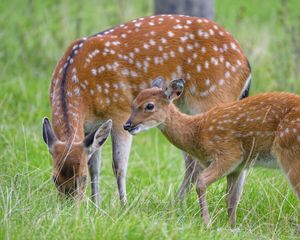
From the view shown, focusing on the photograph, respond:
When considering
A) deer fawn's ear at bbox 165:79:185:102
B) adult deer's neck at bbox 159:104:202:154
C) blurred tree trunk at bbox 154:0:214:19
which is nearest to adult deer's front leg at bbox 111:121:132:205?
adult deer's neck at bbox 159:104:202:154

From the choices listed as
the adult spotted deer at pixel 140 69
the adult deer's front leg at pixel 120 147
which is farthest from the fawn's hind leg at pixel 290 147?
the adult deer's front leg at pixel 120 147

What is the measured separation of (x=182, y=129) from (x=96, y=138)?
0.71 metres

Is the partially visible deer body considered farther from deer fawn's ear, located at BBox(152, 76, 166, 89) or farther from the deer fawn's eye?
deer fawn's ear, located at BBox(152, 76, 166, 89)

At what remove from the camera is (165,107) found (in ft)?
25.7

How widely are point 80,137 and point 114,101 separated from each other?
69 centimetres

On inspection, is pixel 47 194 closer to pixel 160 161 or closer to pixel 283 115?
pixel 283 115

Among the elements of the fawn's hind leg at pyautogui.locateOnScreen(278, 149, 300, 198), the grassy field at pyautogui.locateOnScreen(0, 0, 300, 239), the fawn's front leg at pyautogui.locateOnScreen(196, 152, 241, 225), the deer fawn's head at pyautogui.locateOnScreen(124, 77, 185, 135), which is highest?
the deer fawn's head at pyautogui.locateOnScreen(124, 77, 185, 135)

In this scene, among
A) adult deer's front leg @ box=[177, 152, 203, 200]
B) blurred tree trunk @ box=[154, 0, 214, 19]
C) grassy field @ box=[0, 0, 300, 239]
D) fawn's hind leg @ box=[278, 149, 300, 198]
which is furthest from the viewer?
blurred tree trunk @ box=[154, 0, 214, 19]

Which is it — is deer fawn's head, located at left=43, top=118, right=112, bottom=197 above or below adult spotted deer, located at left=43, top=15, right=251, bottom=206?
below

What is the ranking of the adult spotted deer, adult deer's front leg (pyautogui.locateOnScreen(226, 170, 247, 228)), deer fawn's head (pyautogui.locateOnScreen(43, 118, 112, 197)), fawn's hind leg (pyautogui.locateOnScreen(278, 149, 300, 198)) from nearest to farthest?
fawn's hind leg (pyautogui.locateOnScreen(278, 149, 300, 198)), deer fawn's head (pyautogui.locateOnScreen(43, 118, 112, 197)), adult deer's front leg (pyautogui.locateOnScreen(226, 170, 247, 228)), the adult spotted deer

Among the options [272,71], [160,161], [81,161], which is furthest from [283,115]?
[272,71]

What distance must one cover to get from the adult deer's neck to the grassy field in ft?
1.50

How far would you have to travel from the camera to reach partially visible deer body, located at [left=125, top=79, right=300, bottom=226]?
23.6ft

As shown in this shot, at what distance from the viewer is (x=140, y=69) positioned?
8664mm
